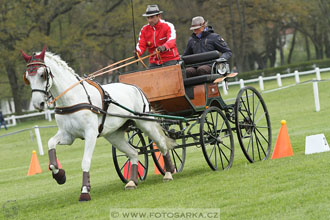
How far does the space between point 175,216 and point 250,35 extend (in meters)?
48.6

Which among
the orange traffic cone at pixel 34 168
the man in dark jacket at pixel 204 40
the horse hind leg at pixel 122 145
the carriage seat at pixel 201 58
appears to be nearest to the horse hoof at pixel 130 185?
the horse hind leg at pixel 122 145

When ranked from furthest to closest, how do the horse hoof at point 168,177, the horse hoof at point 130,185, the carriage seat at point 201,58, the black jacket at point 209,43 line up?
the black jacket at point 209,43, the carriage seat at point 201,58, the horse hoof at point 168,177, the horse hoof at point 130,185

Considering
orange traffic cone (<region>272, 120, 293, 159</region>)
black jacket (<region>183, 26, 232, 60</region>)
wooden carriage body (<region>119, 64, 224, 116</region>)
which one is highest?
black jacket (<region>183, 26, 232, 60</region>)

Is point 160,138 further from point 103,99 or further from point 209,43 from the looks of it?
point 209,43

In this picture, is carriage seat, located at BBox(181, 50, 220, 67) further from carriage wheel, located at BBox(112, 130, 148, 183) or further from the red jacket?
carriage wheel, located at BBox(112, 130, 148, 183)

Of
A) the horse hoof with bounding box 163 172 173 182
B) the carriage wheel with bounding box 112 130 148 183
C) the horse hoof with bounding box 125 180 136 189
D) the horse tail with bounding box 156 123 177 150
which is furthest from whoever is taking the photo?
the carriage wheel with bounding box 112 130 148 183

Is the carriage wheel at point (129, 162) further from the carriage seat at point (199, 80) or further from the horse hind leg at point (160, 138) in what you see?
the carriage seat at point (199, 80)

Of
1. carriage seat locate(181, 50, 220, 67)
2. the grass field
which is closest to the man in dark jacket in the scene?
carriage seat locate(181, 50, 220, 67)

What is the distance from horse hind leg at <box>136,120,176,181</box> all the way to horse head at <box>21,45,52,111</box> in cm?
195

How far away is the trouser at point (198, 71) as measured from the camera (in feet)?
34.2

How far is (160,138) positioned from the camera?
9.91 meters

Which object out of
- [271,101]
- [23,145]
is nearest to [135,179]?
[23,145]

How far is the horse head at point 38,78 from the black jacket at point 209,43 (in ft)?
11.8

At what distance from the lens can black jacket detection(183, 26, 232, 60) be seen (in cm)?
1088
